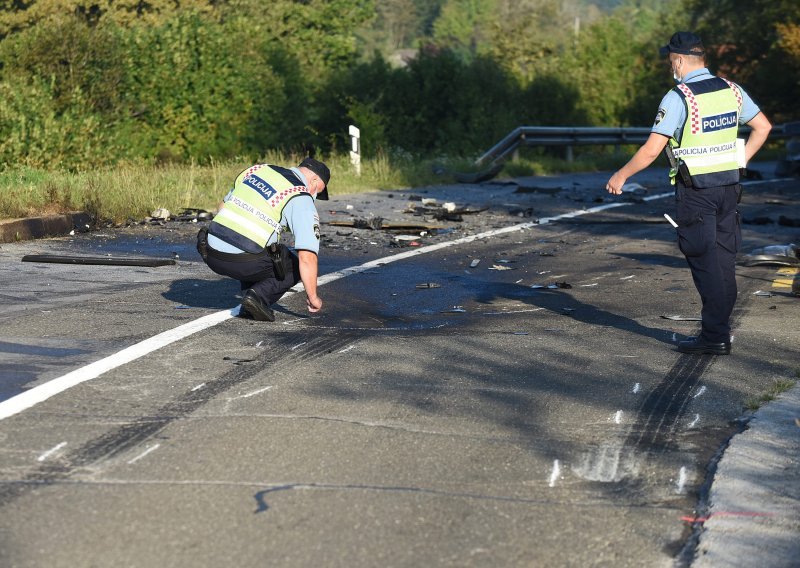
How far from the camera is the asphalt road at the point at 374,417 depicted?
4.45m

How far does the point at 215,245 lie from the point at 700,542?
4.93 m

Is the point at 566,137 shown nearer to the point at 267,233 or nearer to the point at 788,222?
the point at 788,222

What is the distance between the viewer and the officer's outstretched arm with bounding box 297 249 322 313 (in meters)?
8.16

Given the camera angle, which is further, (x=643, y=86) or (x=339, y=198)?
(x=643, y=86)

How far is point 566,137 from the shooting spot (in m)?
27.4

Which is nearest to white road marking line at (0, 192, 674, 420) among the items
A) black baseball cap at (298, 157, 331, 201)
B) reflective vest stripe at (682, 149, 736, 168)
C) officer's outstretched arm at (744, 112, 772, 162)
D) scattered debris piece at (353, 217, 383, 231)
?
black baseball cap at (298, 157, 331, 201)

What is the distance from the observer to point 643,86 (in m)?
42.5

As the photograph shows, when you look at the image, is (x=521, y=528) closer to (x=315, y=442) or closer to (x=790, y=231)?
(x=315, y=442)

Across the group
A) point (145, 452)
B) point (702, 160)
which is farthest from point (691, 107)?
point (145, 452)

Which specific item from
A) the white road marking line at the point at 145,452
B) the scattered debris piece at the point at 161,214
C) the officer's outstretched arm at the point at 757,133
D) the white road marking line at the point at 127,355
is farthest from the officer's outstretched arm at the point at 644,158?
the scattered debris piece at the point at 161,214

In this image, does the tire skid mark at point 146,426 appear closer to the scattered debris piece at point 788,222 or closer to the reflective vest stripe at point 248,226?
the reflective vest stripe at point 248,226

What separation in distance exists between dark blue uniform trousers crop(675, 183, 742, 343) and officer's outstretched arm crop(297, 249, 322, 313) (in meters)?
2.30

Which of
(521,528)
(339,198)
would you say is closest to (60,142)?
(339,198)

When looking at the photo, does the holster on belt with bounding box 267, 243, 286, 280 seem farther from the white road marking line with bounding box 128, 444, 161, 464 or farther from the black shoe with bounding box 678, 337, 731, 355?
the white road marking line with bounding box 128, 444, 161, 464
